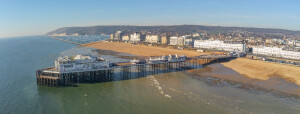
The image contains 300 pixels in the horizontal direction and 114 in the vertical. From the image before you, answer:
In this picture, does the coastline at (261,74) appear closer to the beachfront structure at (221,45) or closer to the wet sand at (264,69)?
the wet sand at (264,69)

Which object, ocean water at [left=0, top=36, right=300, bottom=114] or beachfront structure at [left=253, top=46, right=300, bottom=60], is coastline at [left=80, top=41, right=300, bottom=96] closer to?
ocean water at [left=0, top=36, right=300, bottom=114]

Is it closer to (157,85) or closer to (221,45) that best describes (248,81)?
(157,85)

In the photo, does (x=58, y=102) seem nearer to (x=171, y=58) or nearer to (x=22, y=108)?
(x=22, y=108)

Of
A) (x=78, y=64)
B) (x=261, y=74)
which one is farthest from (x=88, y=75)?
(x=261, y=74)

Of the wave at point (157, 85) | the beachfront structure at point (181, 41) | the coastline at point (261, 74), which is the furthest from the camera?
the beachfront structure at point (181, 41)

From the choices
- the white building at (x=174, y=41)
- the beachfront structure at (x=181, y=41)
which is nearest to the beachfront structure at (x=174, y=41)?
the white building at (x=174, y=41)
